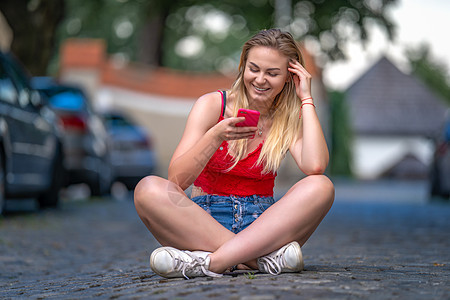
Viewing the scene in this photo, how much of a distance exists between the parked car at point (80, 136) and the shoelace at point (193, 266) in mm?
8126

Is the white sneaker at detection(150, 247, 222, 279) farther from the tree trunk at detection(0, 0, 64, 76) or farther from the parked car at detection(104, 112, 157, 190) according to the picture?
the parked car at detection(104, 112, 157, 190)

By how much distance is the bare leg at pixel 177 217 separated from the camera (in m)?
3.79

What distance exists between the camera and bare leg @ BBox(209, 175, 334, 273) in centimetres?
373

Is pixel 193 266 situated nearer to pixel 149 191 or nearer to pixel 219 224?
pixel 219 224

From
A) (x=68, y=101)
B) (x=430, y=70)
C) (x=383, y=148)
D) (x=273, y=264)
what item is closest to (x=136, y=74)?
(x=68, y=101)

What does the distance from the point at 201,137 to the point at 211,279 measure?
71 centimetres

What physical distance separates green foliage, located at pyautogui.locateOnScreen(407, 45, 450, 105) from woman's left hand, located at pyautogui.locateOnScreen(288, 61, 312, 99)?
74.0 metres

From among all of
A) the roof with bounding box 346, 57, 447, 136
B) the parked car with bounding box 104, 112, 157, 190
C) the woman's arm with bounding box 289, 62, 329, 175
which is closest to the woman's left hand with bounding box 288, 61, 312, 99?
the woman's arm with bounding box 289, 62, 329, 175

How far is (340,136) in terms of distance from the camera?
37031 mm

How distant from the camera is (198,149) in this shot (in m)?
3.81

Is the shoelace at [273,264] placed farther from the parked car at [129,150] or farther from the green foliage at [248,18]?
the parked car at [129,150]

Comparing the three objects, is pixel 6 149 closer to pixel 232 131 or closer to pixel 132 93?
pixel 232 131

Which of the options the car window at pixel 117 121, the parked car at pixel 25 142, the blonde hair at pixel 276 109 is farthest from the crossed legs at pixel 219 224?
the car window at pixel 117 121

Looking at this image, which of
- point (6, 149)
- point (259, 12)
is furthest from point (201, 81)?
point (6, 149)
